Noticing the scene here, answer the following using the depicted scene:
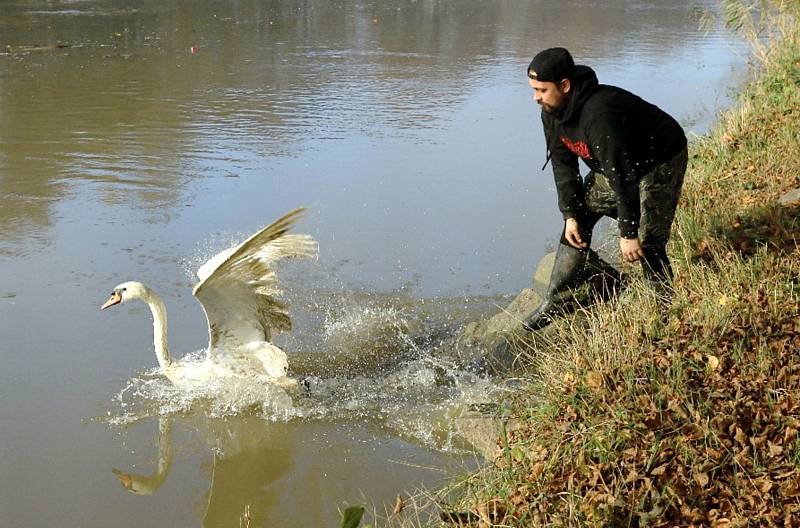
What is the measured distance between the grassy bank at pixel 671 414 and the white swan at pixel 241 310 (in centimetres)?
173

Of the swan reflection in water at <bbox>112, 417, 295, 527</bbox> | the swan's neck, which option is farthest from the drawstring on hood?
the swan's neck

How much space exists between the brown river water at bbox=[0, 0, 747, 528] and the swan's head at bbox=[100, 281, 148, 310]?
50 cm

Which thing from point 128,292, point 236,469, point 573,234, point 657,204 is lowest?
point 236,469

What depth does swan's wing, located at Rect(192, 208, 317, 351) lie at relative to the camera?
5.64 metres

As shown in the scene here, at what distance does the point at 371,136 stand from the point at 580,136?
7.49 m

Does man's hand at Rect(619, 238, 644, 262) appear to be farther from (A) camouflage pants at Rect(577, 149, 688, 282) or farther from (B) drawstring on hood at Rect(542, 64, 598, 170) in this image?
(B) drawstring on hood at Rect(542, 64, 598, 170)

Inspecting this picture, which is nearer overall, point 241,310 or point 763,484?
point 763,484

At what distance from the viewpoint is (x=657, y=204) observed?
5.56 m

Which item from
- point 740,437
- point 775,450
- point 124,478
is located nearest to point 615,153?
point 740,437

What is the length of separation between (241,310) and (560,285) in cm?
207

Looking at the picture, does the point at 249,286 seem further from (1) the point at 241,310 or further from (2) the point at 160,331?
(2) the point at 160,331

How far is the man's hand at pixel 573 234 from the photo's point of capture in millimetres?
5984

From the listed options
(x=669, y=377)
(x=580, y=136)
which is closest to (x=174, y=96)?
(x=580, y=136)

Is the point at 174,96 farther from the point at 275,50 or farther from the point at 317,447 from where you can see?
the point at 317,447
